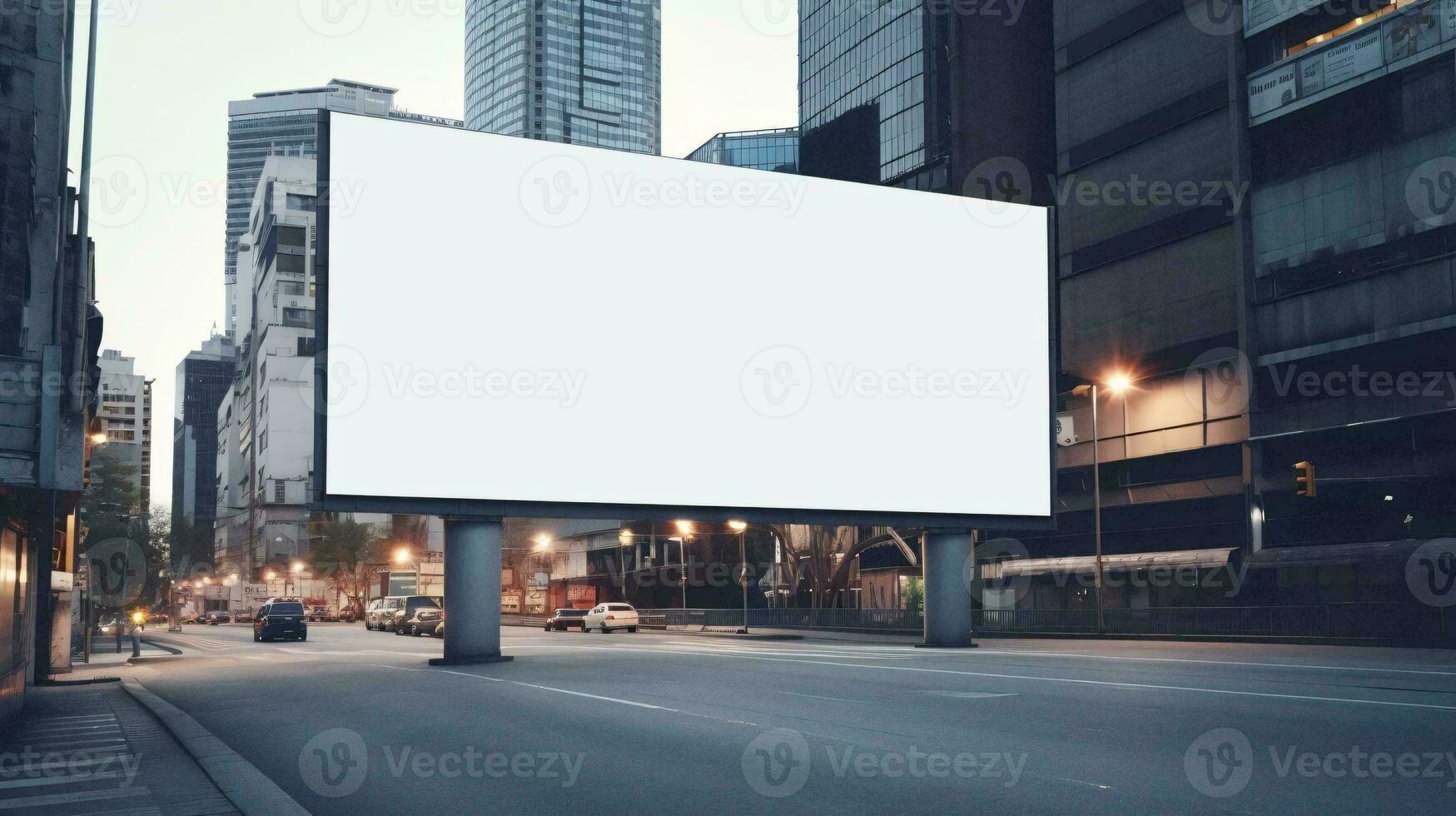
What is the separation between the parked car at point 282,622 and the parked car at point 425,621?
6782mm

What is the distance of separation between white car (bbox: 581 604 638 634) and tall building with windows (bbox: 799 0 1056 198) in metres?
30.1

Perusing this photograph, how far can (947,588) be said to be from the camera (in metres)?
36.8

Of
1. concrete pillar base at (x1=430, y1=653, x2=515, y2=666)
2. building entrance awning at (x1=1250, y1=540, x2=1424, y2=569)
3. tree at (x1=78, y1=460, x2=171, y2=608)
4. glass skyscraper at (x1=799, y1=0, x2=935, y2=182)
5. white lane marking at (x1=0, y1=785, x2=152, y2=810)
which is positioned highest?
glass skyscraper at (x1=799, y1=0, x2=935, y2=182)

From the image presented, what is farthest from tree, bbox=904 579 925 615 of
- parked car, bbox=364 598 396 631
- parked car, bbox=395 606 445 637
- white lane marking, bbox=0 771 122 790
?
white lane marking, bbox=0 771 122 790

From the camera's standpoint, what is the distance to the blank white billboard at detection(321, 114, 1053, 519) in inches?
1177

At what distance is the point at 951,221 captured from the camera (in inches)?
1417

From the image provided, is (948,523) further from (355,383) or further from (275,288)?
(275,288)

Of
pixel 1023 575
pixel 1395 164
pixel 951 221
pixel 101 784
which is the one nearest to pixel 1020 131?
pixel 1023 575

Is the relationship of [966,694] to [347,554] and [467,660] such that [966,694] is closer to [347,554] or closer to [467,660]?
[467,660]

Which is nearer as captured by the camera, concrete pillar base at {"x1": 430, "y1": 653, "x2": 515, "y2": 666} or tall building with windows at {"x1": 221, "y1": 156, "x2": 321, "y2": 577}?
concrete pillar base at {"x1": 430, "y1": 653, "x2": 515, "y2": 666}

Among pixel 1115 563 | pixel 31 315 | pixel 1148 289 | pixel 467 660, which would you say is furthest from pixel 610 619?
pixel 31 315

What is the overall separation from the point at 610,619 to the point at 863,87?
71690 mm

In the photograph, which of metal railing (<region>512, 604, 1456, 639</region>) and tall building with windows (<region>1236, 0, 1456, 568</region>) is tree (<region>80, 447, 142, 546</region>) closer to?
metal railing (<region>512, 604, 1456, 639</region>)

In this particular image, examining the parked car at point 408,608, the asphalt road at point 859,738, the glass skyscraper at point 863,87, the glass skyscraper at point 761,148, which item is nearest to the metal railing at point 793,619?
the parked car at point 408,608
